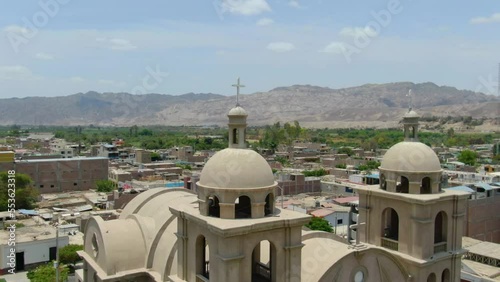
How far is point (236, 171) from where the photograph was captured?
11898mm

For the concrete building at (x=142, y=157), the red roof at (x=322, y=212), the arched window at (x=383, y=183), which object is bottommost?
the red roof at (x=322, y=212)

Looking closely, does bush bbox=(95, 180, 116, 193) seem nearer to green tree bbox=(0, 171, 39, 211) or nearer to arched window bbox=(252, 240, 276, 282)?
green tree bbox=(0, 171, 39, 211)

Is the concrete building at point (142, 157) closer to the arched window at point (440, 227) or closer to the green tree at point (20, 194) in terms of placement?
the green tree at point (20, 194)

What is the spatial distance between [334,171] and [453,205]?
210 ft

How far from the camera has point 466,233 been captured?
36.4 meters

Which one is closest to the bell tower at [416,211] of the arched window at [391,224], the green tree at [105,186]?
the arched window at [391,224]

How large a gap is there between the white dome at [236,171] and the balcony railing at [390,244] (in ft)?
18.2

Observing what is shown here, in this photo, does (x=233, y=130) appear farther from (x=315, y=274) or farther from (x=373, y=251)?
(x=373, y=251)

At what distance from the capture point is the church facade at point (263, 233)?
1174 centimetres

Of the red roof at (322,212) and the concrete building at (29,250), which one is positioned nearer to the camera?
the concrete building at (29,250)

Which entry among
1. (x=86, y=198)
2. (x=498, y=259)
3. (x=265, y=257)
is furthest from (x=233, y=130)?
(x=86, y=198)

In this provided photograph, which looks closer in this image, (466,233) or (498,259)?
(498,259)

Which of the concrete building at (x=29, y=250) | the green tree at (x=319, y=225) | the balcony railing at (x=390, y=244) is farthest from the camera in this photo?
the green tree at (x=319, y=225)

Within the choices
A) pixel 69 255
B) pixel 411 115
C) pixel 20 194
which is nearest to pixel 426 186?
pixel 411 115
